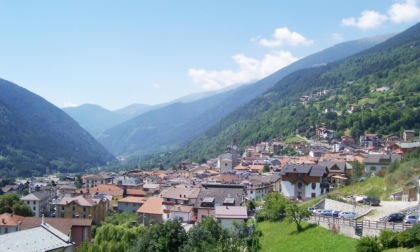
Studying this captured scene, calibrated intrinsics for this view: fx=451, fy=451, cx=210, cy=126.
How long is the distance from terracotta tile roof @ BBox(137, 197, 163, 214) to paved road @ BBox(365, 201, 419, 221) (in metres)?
33.4

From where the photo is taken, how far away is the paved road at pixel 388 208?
33128 mm

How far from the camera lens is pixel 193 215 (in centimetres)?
5975

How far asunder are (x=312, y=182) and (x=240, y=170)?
152ft

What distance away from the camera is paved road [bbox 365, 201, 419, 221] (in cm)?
3313

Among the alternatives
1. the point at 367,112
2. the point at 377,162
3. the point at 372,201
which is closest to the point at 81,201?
the point at 372,201

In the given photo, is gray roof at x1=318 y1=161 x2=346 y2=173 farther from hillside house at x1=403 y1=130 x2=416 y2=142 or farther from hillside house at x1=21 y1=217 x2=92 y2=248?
hillside house at x1=403 y1=130 x2=416 y2=142

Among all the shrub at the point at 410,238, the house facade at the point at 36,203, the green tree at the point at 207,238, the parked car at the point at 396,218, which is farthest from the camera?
the house facade at the point at 36,203

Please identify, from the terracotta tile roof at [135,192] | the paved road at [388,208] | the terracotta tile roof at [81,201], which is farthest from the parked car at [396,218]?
the terracotta tile roof at [135,192]

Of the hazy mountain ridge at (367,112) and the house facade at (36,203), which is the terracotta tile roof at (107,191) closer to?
the house facade at (36,203)

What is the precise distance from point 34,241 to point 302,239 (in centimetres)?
1781

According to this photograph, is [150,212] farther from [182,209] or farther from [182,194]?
[182,194]

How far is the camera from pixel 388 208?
3553cm

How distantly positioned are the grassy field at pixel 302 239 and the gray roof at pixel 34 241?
14.9m

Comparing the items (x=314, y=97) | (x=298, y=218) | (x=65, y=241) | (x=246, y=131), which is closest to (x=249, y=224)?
(x=298, y=218)
